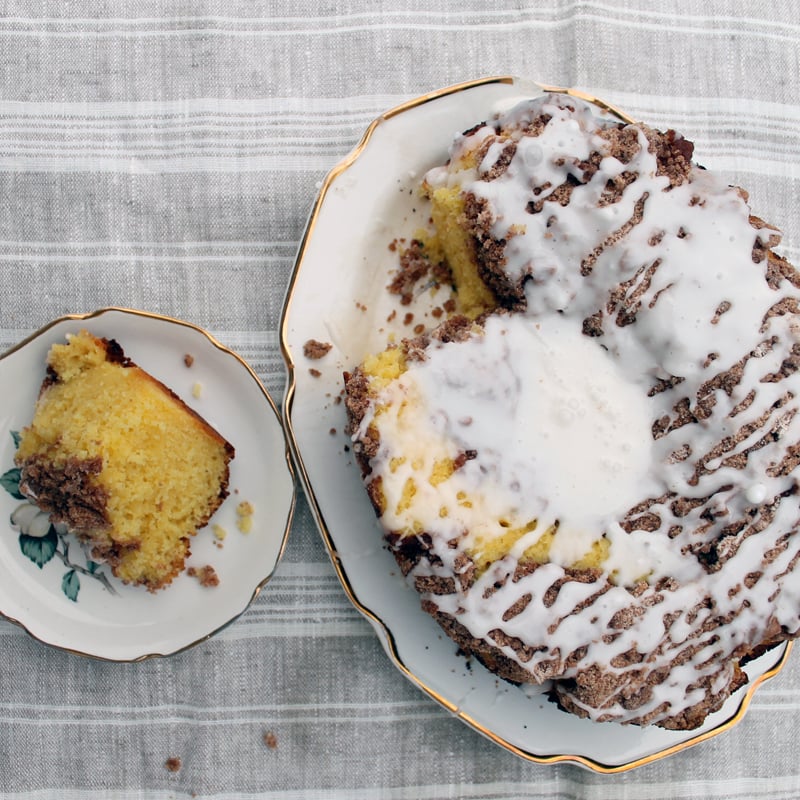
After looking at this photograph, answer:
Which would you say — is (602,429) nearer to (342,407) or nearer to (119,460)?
(342,407)

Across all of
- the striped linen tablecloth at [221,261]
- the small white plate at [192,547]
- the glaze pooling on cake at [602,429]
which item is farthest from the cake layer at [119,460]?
the glaze pooling on cake at [602,429]

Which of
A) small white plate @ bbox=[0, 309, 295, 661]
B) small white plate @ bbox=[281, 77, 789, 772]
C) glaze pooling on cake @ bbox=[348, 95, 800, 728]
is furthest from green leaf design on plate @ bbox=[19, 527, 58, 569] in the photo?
glaze pooling on cake @ bbox=[348, 95, 800, 728]

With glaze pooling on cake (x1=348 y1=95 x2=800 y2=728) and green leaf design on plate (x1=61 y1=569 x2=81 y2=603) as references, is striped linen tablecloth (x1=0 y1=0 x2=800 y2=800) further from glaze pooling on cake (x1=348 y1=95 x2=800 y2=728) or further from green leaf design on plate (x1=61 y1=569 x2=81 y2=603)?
glaze pooling on cake (x1=348 y1=95 x2=800 y2=728)

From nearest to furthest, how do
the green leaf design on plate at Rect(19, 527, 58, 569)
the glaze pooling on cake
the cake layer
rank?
the glaze pooling on cake, the cake layer, the green leaf design on plate at Rect(19, 527, 58, 569)

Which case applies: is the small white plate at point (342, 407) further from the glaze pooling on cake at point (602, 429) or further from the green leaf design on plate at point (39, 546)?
the green leaf design on plate at point (39, 546)

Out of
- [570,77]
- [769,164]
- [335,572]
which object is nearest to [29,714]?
[335,572]

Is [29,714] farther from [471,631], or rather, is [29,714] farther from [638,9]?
[638,9]

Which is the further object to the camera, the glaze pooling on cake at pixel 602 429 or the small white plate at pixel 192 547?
the small white plate at pixel 192 547

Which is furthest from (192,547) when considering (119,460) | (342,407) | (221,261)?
(221,261)
